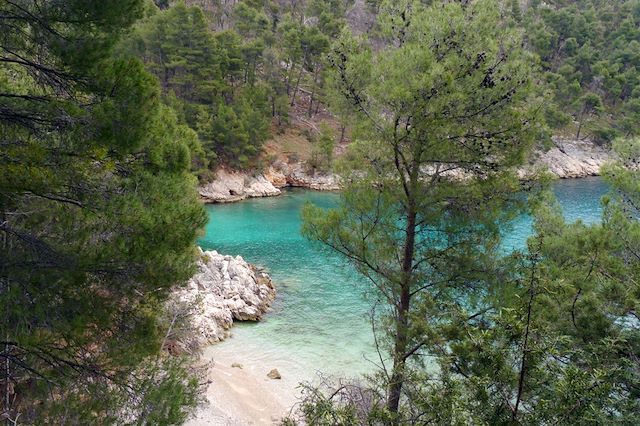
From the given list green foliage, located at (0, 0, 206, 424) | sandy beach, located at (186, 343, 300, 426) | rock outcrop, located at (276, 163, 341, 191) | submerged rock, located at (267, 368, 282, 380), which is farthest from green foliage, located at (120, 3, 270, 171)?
green foliage, located at (0, 0, 206, 424)

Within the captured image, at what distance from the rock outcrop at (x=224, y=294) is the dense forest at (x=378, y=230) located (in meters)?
7.25

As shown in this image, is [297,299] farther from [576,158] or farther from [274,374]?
[576,158]

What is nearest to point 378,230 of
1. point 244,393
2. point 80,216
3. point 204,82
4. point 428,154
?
point 428,154

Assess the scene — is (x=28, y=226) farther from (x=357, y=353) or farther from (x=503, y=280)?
(x=357, y=353)

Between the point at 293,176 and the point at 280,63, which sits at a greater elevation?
the point at 280,63

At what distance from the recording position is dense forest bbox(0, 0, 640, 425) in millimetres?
4324

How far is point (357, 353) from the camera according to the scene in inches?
531

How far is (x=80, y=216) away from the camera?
5.22 metres

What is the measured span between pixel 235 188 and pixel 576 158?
38789 mm

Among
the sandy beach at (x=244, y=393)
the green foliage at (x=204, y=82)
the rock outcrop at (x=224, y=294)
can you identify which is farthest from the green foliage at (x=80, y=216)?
the green foliage at (x=204, y=82)

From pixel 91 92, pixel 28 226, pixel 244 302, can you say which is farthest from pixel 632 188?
pixel 244 302

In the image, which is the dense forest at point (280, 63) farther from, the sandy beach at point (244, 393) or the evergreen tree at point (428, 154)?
the sandy beach at point (244, 393)

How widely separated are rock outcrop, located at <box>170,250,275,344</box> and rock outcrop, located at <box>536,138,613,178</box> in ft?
132

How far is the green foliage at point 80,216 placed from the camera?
15.5 feet
